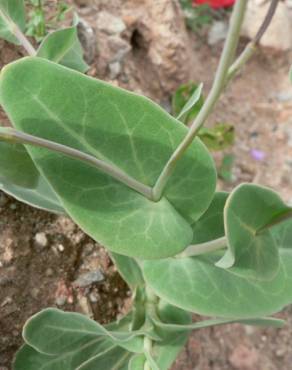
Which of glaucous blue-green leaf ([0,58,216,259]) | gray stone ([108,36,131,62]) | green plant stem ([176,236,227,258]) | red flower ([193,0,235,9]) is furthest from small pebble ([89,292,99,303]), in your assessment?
red flower ([193,0,235,9])

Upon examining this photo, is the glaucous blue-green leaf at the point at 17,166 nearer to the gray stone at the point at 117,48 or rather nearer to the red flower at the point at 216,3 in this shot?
the gray stone at the point at 117,48

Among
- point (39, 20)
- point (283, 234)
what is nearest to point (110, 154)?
point (283, 234)

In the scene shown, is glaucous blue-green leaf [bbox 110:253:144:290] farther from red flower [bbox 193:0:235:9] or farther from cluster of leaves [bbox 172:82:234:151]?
red flower [bbox 193:0:235:9]

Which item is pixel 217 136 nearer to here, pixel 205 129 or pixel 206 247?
pixel 205 129

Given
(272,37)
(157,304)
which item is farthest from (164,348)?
(272,37)

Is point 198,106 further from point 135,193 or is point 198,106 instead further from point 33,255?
point 135,193

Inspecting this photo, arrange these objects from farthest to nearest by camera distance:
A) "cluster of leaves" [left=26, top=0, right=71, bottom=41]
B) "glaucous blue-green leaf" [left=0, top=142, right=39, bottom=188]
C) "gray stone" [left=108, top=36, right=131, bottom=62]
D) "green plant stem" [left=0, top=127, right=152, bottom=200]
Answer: "gray stone" [left=108, top=36, right=131, bottom=62]
"cluster of leaves" [left=26, top=0, right=71, bottom=41]
"glaucous blue-green leaf" [left=0, top=142, right=39, bottom=188]
"green plant stem" [left=0, top=127, right=152, bottom=200]

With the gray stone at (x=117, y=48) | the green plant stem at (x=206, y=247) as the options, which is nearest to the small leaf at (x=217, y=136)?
the gray stone at (x=117, y=48)
